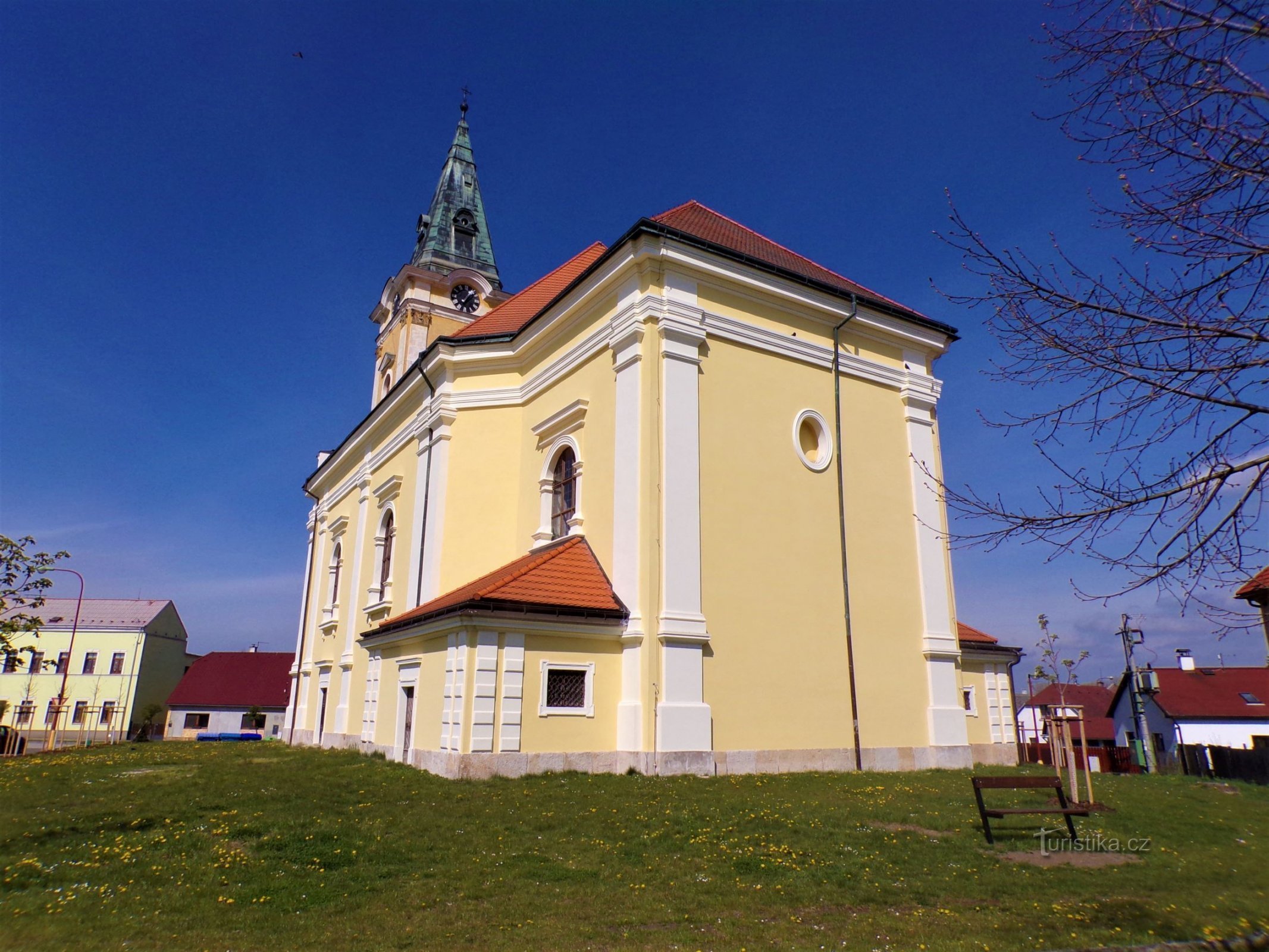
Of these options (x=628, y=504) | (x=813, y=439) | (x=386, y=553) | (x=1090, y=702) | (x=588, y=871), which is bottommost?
(x=588, y=871)

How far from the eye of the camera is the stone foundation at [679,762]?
12.5 m

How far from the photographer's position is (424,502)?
1934cm

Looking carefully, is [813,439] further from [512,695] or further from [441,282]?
[441,282]

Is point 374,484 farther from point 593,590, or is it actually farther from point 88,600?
point 88,600

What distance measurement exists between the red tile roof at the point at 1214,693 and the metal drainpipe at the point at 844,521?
3139 centimetres

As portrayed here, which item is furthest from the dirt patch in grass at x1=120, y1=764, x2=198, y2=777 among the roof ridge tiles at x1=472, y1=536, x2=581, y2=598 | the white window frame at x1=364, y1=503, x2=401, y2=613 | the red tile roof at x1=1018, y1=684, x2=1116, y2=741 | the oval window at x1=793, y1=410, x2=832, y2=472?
the red tile roof at x1=1018, y1=684, x2=1116, y2=741

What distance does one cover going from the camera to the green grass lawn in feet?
18.3

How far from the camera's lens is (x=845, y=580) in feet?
52.5

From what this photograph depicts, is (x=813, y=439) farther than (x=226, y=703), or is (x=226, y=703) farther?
(x=226, y=703)

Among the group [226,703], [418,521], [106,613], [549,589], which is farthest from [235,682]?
[549,589]

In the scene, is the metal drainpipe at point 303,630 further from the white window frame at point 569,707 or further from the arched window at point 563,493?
the white window frame at point 569,707

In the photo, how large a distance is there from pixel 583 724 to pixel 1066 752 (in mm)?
7008

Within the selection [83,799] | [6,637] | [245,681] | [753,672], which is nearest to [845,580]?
[753,672]

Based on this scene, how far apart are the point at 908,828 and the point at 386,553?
17168mm
